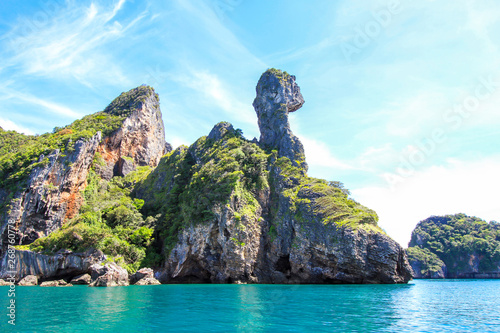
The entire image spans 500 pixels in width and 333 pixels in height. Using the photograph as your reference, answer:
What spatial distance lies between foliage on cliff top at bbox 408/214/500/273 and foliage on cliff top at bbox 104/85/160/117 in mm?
116214

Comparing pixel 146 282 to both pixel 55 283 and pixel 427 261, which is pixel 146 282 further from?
pixel 427 261

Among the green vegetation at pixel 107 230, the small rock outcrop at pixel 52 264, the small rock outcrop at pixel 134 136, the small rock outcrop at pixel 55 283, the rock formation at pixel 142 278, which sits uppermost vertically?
the small rock outcrop at pixel 134 136

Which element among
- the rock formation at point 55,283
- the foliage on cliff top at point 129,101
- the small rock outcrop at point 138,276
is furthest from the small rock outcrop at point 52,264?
the foliage on cliff top at point 129,101

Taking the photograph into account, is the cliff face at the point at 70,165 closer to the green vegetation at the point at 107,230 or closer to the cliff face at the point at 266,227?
the green vegetation at the point at 107,230

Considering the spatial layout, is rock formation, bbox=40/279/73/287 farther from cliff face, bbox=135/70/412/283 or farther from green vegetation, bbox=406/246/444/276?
green vegetation, bbox=406/246/444/276

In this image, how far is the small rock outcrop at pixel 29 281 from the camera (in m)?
44.2

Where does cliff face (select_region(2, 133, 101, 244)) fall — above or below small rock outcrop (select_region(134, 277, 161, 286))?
above

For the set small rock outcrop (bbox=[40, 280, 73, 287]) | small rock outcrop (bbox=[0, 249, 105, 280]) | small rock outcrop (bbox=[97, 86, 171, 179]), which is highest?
small rock outcrop (bbox=[97, 86, 171, 179])

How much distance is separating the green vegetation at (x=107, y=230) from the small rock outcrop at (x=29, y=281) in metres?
4.13

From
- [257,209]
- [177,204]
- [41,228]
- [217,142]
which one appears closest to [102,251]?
[41,228]

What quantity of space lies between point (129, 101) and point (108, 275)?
70.4m

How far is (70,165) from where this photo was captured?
61938mm

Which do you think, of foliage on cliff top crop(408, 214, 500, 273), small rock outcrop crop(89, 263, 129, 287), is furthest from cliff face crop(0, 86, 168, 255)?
foliage on cliff top crop(408, 214, 500, 273)

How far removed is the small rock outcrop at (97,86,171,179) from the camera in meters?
84.0
